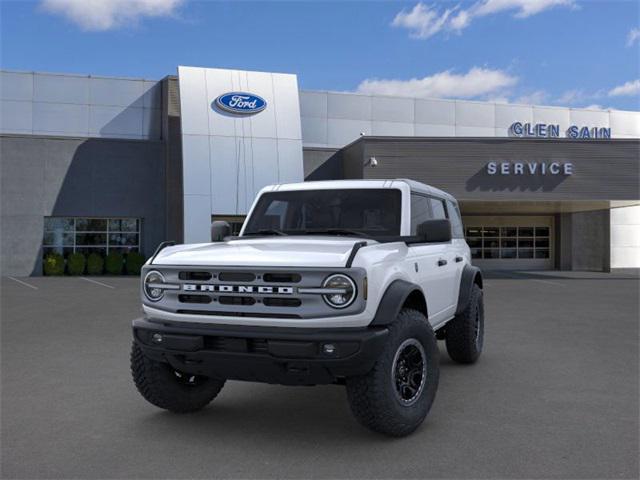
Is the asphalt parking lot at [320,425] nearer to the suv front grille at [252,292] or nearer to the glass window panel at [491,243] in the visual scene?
the suv front grille at [252,292]

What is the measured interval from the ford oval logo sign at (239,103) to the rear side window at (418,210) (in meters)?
19.3

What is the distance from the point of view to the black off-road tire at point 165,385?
4746 millimetres

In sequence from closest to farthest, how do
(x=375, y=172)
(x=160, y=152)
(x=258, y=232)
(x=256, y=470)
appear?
(x=256, y=470), (x=258, y=232), (x=375, y=172), (x=160, y=152)

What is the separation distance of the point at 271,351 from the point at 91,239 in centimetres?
2397

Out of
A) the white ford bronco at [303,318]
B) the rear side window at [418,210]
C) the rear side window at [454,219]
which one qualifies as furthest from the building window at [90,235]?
the white ford bronco at [303,318]

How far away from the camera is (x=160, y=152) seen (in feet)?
85.9

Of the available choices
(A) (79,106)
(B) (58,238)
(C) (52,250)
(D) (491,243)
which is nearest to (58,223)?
(B) (58,238)

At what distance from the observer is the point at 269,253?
4.34m

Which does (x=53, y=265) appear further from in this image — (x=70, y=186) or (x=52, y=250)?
(x=70, y=186)

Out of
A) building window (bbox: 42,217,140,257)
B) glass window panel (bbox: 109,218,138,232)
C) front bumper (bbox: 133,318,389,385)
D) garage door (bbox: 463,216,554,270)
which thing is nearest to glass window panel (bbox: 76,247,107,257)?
building window (bbox: 42,217,140,257)

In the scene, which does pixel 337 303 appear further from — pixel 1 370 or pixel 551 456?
pixel 1 370

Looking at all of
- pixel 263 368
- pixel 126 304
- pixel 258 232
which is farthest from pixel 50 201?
pixel 263 368

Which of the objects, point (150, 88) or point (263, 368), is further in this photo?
point (150, 88)

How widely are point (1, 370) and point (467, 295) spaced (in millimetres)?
5371
